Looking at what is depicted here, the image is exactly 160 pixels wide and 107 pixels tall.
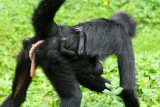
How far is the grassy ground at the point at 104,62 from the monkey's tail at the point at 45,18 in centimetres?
149

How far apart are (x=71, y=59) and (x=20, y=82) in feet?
3.59

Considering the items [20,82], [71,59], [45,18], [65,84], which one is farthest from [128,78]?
[20,82]

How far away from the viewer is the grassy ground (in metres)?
6.75

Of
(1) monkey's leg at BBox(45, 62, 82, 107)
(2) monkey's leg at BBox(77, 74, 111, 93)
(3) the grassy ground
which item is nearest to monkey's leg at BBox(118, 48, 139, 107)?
(3) the grassy ground

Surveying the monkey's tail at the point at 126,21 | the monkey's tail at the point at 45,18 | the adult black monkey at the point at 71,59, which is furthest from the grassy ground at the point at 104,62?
the monkey's tail at the point at 45,18

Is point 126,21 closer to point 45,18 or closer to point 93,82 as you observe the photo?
point 93,82

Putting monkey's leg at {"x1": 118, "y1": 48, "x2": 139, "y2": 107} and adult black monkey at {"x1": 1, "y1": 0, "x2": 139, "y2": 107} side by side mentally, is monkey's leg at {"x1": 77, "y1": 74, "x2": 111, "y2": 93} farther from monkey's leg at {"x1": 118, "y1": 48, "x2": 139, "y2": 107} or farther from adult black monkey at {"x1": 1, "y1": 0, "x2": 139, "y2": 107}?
monkey's leg at {"x1": 118, "y1": 48, "x2": 139, "y2": 107}

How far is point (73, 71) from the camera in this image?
223 inches

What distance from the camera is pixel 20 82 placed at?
232 inches

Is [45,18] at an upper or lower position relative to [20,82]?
upper

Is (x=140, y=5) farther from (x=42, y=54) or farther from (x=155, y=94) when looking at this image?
(x=42, y=54)

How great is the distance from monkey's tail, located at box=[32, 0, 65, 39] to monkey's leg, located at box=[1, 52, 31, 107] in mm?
585

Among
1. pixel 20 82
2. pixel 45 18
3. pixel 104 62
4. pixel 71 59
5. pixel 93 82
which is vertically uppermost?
pixel 45 18

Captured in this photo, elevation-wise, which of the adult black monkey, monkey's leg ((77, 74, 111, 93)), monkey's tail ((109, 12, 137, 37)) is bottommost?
monkey's leg ((77, 74, 111, 93))
